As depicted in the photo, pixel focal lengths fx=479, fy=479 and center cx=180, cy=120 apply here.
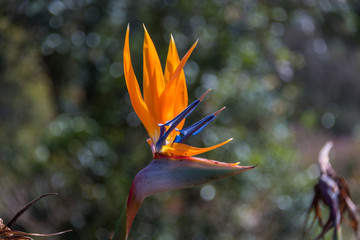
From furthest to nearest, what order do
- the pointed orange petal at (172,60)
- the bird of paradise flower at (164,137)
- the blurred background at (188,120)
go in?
the blurred background at (188,120) → the pointed orange petal at (172,60) → the bird of paradise flower at (164,137)

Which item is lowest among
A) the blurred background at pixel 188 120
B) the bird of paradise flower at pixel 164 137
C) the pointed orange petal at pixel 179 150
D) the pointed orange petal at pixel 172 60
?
the blurred background at pixel 188 120

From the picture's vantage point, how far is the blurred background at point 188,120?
2.23 metres

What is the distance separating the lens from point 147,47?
27.4 inches

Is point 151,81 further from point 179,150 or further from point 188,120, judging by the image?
point 188,120

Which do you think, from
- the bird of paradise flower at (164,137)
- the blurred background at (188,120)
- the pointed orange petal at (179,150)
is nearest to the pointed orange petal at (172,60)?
the bird of paradise flower at (164,137)

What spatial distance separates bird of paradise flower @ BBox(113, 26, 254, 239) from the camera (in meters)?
0.59

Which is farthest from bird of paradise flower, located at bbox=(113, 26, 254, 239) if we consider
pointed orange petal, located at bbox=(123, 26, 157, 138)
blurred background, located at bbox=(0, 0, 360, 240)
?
blurred background, located at bbox=(0, 0, 360, 240)

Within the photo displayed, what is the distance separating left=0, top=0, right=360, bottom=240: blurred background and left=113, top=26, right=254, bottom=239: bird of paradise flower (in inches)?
54.1

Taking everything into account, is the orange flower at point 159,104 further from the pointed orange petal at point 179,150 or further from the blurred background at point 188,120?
the blurred background at point 188,120

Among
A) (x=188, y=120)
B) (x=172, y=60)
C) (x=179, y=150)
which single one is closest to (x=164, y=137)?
(x=179, y=150)

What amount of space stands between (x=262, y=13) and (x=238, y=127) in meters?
0.67

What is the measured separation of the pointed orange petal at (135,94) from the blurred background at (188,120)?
1366 millimetres

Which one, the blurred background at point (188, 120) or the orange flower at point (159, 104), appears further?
the blurred background at point (188, 120)

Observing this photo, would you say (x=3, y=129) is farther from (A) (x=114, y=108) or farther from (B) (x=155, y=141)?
(B) (x=155, y=141)
